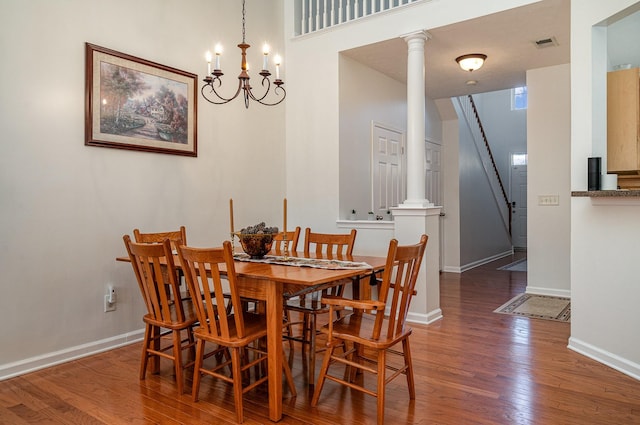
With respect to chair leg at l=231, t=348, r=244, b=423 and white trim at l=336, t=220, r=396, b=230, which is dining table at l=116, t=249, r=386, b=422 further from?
white trim at l=336, t=220, r=396, b=230

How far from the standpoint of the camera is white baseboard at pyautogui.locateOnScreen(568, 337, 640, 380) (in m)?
2.71

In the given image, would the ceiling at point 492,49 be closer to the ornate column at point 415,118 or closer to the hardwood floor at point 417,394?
the ornate column at point 415,118

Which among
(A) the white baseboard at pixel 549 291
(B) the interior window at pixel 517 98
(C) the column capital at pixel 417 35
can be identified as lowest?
(A) the white baseboard at pixel 549 291

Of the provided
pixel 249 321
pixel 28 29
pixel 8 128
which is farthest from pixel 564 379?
pixel 28 29

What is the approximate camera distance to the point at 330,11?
475 centimetres

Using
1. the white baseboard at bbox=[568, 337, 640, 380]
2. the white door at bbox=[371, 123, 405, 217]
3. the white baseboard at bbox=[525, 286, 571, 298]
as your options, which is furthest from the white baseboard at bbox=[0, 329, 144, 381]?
the white baseboard at bbox=[525, 286, 571, 298]

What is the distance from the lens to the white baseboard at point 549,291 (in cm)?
502

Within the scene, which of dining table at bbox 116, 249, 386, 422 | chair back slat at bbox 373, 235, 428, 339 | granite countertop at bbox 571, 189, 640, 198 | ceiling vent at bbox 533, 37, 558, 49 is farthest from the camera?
ceiling vent at bbox 533, 37, 558, 49

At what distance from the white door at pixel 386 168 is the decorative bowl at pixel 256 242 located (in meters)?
2.51

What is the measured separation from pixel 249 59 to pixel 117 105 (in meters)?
1.62

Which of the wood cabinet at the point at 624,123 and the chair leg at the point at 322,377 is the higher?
the wood cabinet at the point at 624,123

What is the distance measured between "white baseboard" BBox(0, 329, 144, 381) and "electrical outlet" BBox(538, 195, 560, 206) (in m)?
4.56

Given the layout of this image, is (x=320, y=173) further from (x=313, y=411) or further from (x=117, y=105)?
(x=313, y=411)

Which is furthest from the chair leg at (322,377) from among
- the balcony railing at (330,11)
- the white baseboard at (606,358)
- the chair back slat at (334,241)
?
the balcony railing at (330,11)
